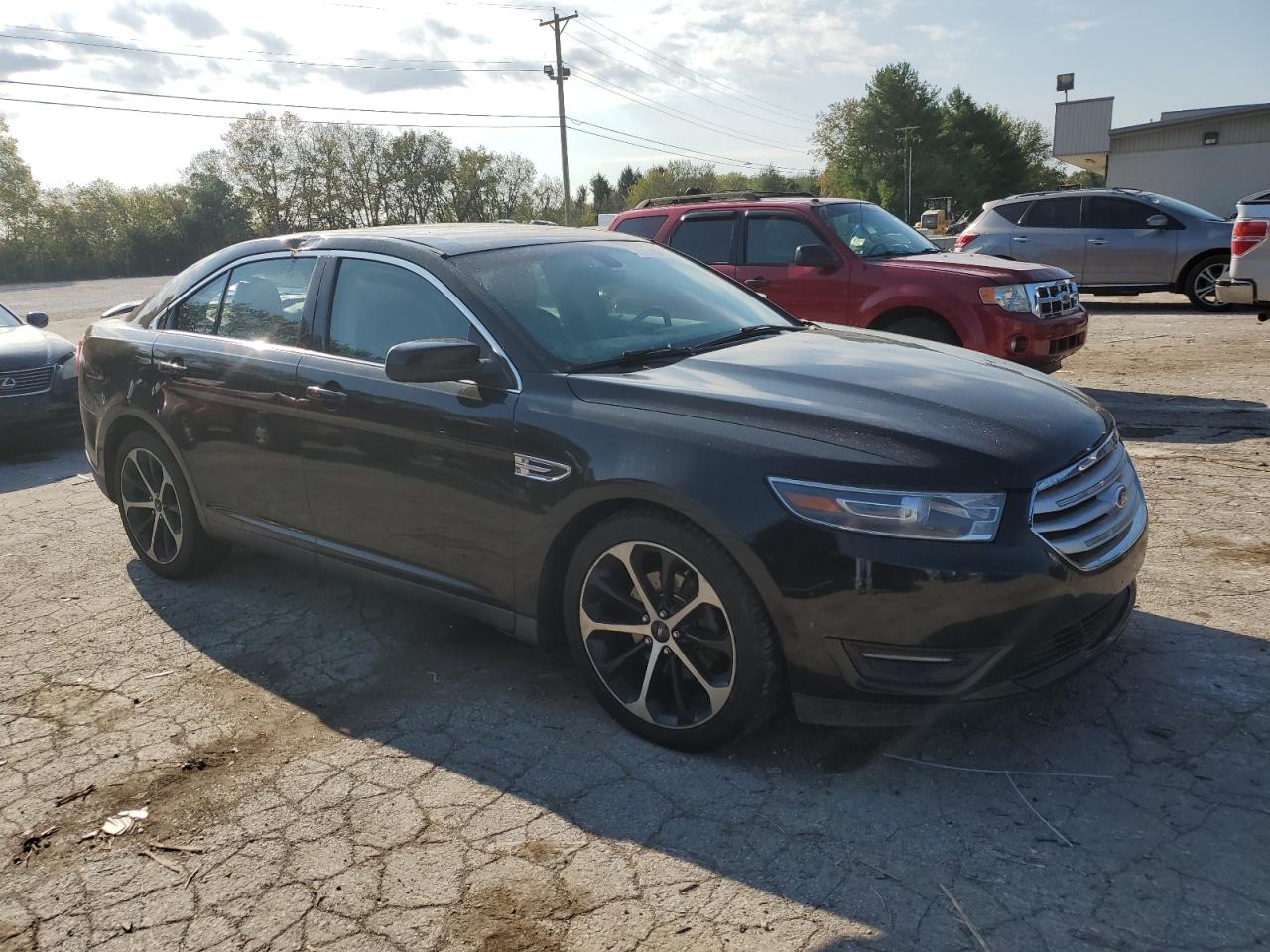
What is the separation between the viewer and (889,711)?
9.05 ft

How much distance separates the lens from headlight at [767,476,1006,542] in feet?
8.75

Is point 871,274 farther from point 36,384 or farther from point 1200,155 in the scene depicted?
point 1200,155

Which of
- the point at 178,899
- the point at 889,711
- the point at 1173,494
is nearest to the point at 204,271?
the point at 178,899

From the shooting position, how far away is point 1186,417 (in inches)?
293

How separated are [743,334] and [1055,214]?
1210 cm

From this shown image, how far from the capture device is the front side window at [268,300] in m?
4.19

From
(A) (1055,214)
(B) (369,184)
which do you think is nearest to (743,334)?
(A) (1055,214)

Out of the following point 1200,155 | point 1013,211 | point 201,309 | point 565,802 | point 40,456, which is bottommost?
point 40,456

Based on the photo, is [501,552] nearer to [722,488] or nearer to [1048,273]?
Result: [722,488]

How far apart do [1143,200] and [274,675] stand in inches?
556

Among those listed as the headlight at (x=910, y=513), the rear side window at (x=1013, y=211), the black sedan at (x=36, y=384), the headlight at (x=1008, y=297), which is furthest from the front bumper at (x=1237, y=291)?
the black sedan at (x=36, y=384)

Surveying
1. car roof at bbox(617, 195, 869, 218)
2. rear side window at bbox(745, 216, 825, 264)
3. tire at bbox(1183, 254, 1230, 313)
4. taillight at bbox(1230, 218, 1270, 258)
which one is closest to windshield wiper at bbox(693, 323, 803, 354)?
rear side window at bbox(745, 216, 825, 264)

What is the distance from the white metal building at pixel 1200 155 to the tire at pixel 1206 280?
945 inches

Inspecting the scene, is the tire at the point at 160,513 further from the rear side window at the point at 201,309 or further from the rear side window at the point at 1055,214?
the rear side window at the point at 1055,214
